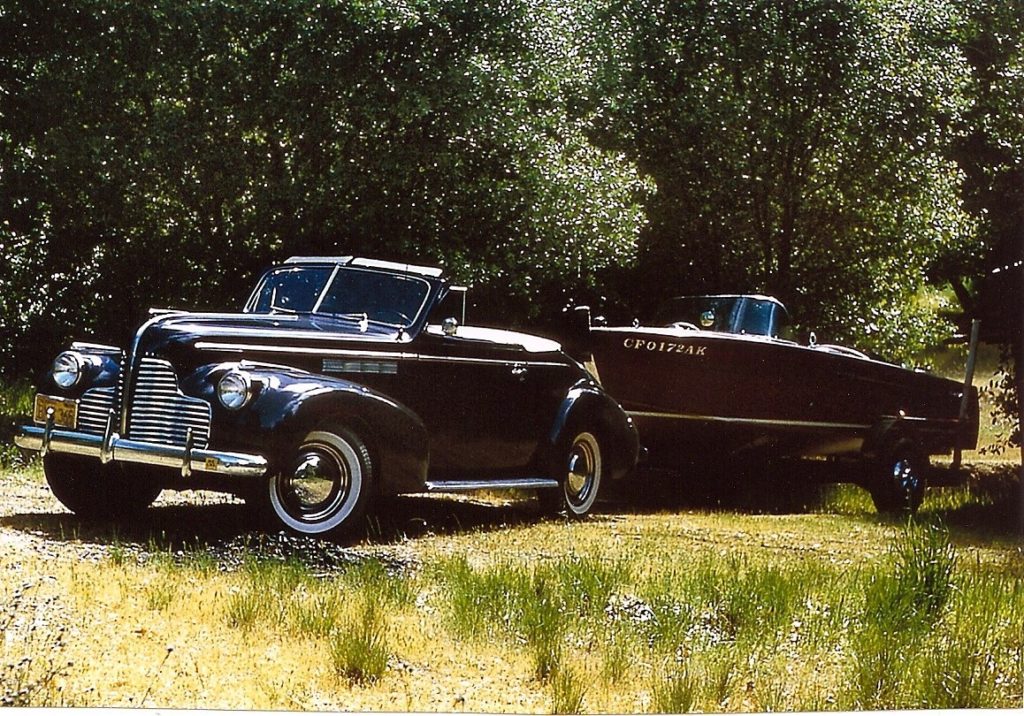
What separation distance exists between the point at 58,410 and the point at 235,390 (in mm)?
933

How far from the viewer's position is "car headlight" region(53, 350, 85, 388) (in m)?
5.46

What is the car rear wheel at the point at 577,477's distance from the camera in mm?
6270

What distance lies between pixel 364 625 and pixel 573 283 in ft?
7.10

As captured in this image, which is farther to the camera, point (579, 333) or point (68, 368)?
point (579, 333)

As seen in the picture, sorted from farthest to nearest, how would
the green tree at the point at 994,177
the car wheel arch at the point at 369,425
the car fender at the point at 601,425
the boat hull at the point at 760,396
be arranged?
the boat hull at the point at 760,396
the car fender at the point at 601,425
the green tree at the point at 994,177
the car wheel arch at the point at 369,425

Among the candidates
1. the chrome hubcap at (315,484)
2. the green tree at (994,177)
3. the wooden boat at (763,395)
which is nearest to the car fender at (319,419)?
the chrome hubcap at (315,484)

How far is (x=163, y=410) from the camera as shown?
5277mm

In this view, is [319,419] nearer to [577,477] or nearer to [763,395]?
[577,477]

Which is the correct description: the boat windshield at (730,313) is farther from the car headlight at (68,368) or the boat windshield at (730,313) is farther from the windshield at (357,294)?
the car headlight at (68,368)

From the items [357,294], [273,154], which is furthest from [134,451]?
[273,154]

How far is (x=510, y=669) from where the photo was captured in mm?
4457

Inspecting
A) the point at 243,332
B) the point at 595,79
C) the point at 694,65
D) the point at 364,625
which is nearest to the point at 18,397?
the point at 243,332

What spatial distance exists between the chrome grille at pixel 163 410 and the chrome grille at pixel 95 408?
145mm

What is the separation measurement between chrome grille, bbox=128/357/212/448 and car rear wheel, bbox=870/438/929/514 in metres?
3.01
